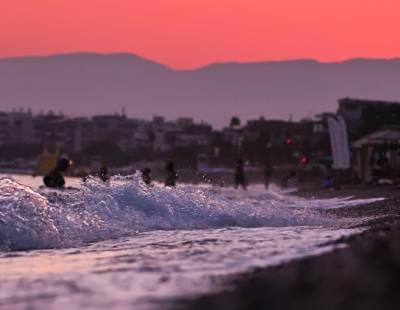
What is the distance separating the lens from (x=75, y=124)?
17588 cm

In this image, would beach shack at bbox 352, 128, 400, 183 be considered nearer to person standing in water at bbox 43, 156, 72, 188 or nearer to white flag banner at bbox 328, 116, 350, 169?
white flag banner at bbox 328, 116, 350, 169

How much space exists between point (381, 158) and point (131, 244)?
2598 centimetres

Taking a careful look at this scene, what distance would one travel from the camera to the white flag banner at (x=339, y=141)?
3516 cm

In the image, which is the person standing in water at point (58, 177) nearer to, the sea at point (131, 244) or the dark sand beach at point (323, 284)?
the sea at point (131, 244)

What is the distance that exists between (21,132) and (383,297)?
182 m

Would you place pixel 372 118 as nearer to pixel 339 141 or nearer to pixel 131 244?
pixel 339 141

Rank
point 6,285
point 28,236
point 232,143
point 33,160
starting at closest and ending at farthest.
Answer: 1. point 6,285
2. point 28,236
3. point 232,143
4. point 33,160

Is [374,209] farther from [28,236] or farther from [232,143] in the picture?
[232,143]

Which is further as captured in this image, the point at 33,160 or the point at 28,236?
the point at 33,160

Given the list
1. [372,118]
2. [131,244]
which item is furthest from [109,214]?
[372,118]

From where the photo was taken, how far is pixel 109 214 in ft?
44.3

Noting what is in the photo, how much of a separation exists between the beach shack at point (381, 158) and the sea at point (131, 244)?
17.3 metres

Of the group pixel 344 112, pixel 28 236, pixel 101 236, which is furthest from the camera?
pixel 344 112

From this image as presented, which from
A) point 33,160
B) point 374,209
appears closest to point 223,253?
point 374,209
